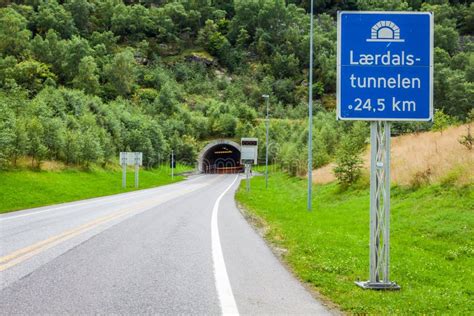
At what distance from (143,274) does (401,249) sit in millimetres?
6184

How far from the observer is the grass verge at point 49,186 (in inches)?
1080

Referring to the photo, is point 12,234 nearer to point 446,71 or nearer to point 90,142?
point 90,142

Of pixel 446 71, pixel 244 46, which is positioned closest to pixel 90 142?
pixel 446 71

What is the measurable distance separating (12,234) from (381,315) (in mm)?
10064

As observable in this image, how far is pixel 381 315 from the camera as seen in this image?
17.8ft

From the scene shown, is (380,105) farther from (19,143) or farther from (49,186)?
(19,143)

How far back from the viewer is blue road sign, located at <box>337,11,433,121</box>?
277 inches

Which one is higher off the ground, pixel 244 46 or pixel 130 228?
pixel 244 46

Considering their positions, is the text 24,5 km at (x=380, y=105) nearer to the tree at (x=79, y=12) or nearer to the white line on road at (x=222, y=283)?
the white line on road at (x=222, y=283)

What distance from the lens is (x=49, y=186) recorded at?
112 feet

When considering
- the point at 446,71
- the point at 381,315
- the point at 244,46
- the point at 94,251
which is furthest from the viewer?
the point at 244,46

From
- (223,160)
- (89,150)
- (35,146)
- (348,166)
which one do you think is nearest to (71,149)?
(89,150)

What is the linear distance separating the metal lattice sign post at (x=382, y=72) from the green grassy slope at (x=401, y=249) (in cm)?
77

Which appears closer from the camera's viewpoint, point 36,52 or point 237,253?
point 237,253
